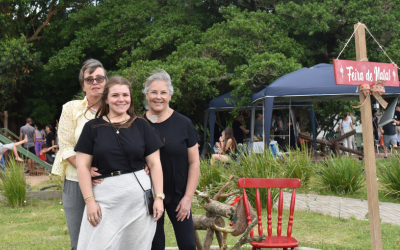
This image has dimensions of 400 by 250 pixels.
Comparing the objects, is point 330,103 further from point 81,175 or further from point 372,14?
point 81,175

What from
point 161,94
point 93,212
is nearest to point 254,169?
point 161,94

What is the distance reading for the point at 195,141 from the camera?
2910 mm

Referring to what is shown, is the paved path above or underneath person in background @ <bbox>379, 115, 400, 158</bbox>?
underneath

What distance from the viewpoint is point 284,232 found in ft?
17.4

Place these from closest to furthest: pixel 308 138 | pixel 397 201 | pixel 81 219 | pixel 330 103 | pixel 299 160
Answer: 1. pixel 81 219
2. pixel 397 201
3. pixel 299 160
4. pixel 308 138
5. pixel 330 103

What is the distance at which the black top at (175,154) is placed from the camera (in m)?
2.81

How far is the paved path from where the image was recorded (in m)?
6.10

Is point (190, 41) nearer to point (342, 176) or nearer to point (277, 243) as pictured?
point (342, 176)

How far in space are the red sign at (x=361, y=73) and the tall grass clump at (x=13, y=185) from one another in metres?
6.21

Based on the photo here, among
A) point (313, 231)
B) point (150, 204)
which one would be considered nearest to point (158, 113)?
point (150, 204)

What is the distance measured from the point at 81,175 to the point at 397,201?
6408 millimetres

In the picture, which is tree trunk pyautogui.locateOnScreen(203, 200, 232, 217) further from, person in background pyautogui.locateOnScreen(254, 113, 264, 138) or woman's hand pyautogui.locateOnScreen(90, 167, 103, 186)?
person in background pyautogui.locateOnScreen(254, 113, 264, 138)

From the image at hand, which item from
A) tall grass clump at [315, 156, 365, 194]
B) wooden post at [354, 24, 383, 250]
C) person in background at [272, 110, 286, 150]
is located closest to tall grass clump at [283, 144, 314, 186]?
tall grass clump at [315, 156, 365, 194]

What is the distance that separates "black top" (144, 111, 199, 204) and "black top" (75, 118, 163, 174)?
30 cm
